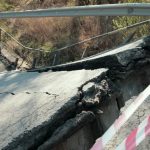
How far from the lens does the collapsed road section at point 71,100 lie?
12.2 ft

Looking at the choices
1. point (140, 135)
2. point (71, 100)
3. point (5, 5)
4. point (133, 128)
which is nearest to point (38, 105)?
point (71, 100)

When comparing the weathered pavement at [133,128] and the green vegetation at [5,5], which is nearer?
the weathered pavement at [133,128]

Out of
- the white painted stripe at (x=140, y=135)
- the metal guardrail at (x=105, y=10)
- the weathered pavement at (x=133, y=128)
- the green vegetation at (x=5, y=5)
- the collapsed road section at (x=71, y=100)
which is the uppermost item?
the metal guardrail at (x=105, y=10)

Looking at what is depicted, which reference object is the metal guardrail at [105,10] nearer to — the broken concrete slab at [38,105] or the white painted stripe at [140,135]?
the broken concrete slab at [38,105]

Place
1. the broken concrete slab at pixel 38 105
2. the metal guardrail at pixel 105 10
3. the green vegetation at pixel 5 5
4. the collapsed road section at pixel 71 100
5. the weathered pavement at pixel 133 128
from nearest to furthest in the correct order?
1. the broken concrete slab at pixel 38 105
2. the collapsed road section at pixel 71 100
3. the weathered pavement at pixel 133 128
4. the metal guardrail at pixel 105 10
5. the green vegetation at pixel 5 5

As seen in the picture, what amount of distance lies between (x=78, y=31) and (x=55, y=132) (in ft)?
23.7

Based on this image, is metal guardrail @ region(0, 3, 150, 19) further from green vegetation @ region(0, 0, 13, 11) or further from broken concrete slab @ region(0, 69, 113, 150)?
green vegetation @ region(0, 0, 13, 11)

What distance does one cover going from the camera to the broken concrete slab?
142 inches

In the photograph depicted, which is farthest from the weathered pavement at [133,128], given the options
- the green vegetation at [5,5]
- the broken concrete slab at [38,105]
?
the green vegetation at [5,5]

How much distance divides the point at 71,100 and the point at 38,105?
0.36 m

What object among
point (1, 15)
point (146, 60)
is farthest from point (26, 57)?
point (146, 60)

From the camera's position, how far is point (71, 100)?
4.02 metres

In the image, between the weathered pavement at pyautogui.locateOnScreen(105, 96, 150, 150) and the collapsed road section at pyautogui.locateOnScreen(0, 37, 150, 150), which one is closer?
the collapsed road section at pyautogui.locateOnScreen(0, 37, 150, 150)

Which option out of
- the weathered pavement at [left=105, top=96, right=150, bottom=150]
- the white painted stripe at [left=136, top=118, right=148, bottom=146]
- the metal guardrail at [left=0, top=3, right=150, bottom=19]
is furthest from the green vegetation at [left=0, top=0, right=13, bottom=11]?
the white painted stripe at [left=136, top=118, right=148, bottom=146]
